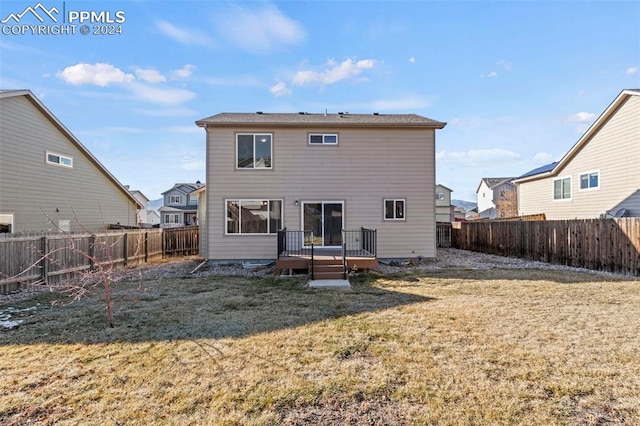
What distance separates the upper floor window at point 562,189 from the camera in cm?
1584

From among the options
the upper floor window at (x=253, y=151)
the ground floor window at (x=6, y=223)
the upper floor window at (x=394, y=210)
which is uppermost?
the upper floor window at (x=253, y=151)

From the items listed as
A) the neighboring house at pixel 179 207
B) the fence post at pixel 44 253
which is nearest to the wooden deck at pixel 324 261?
the fence post at pixel 44 253

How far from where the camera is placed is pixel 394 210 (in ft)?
38.3

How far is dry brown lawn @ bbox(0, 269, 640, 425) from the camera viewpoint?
2748 mm

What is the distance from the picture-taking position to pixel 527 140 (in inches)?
867

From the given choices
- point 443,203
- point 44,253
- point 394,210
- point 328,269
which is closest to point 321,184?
point 394,210

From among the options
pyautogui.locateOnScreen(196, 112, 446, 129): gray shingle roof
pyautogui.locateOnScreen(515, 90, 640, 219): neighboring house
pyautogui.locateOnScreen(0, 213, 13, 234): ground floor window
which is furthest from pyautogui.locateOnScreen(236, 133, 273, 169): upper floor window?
pyautogui.locateOnScreen(515, 90, 640, 219): neighboring house

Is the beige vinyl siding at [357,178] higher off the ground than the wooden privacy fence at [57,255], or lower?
higher

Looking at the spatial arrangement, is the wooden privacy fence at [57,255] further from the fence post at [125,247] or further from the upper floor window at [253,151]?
the upper floor window at [253,151]

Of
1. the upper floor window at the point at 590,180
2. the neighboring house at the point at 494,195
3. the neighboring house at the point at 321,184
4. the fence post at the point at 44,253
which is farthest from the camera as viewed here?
the neighboring house at the point at 494,195

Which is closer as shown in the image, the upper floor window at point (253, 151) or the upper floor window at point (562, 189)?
the upper floor window at point (253, 151)

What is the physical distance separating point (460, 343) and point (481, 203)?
5151 cm

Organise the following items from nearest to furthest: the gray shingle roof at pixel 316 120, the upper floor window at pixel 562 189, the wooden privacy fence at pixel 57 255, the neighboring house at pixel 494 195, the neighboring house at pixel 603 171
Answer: the wooden privacy fence at pixel 57 255 → the gray shingle roof at pixel 316 120 → the neighboring house at pixel 603 171 → the upper floor window at pixel 562 189 → the neighboring house at pixel 494 195

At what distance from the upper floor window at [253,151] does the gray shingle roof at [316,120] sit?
20.1 inches
